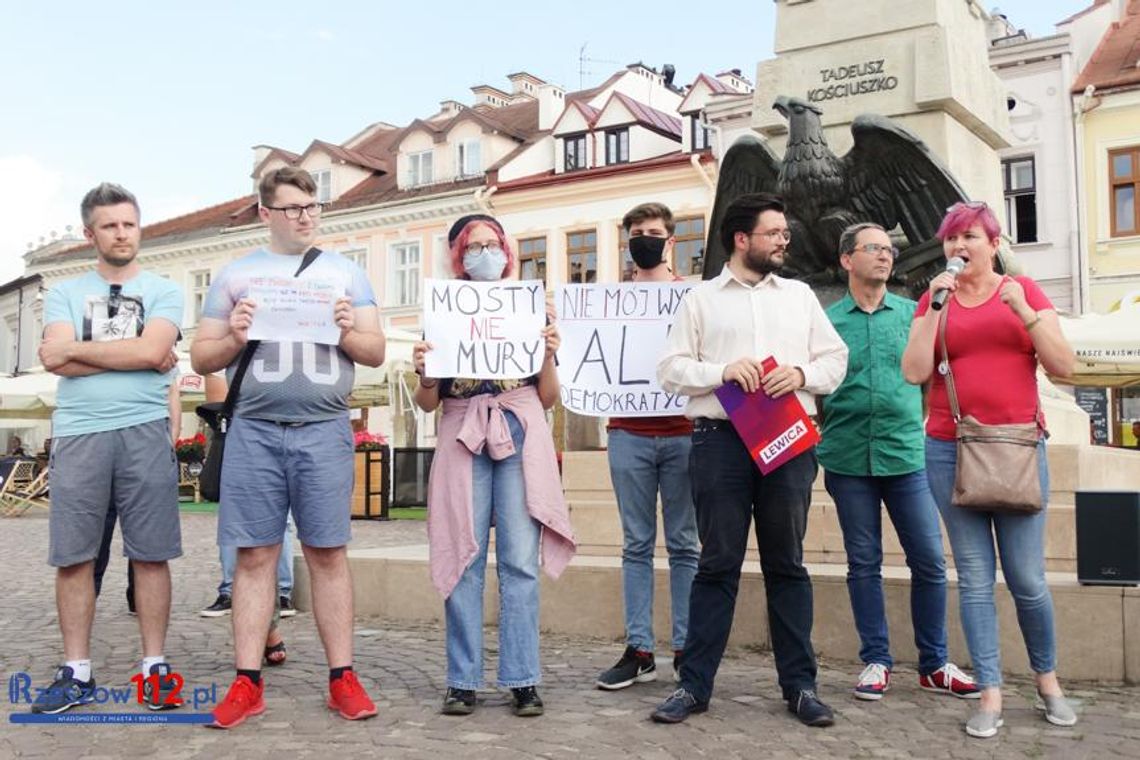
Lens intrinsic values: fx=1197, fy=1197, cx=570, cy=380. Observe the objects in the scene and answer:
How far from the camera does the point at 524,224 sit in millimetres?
31781

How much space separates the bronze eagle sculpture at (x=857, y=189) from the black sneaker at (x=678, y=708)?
317 cm

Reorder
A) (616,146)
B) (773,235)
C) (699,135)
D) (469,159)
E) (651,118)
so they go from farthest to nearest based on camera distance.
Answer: (469,159) < (651,118) < (616,146) < (699,135) < (773,235)

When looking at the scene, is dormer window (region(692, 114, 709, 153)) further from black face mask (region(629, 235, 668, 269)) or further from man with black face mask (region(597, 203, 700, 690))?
man with black face mask (region(597, 203, 700, 690))

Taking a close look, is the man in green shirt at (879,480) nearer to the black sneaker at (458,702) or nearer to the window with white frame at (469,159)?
the black sneaker at (458,702)

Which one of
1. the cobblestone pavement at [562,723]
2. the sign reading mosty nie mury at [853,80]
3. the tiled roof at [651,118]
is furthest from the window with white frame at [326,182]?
the cobblestone pavement at [562,723]

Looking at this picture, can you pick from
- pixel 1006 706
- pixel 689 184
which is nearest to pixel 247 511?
pixel 1006 706

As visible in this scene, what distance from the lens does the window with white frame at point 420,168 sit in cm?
3459

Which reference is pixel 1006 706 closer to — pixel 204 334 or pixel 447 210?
pixel 204 334

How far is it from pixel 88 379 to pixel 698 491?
2328mm

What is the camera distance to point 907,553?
4703 millimetres

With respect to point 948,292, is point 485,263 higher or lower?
higher

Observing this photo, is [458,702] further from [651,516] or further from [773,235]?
[773,235]

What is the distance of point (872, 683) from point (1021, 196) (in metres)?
22.3

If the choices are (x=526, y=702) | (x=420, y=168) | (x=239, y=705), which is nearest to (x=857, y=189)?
(x=526, y=702)
